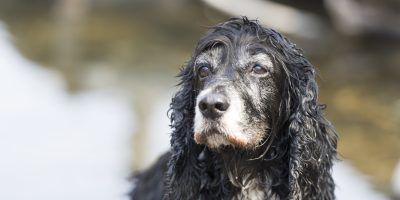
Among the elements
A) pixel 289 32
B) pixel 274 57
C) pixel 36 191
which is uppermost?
pixel 289 32

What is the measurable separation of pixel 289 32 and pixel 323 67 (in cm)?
124

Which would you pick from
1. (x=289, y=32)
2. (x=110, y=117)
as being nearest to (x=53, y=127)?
(x=110, y=117)

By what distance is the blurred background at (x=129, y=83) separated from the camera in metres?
6.23

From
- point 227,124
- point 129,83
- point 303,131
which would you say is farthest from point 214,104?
point 129,83

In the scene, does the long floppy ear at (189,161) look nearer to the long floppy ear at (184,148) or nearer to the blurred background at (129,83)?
the long floppy ear at (184,148)

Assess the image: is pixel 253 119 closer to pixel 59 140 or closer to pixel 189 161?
pixel 189 161

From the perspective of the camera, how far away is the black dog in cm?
394

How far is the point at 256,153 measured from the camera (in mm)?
4168

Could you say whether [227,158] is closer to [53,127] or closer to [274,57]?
[274,57]

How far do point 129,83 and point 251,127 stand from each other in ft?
14.3

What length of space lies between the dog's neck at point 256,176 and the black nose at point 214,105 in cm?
51

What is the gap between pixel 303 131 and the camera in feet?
13.5

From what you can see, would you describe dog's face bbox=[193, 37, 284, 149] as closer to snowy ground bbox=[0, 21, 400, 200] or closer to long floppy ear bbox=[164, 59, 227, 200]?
long floppy ear bbox=[164, 59, 227, 200]

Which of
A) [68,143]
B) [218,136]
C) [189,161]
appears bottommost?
[68,143]
